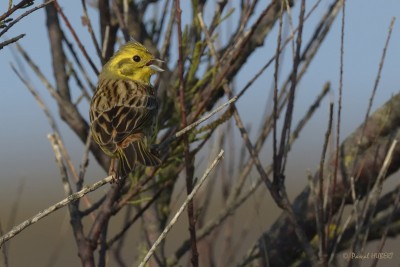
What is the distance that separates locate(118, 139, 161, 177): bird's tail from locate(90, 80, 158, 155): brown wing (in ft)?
0.24

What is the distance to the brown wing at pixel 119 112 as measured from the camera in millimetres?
4637

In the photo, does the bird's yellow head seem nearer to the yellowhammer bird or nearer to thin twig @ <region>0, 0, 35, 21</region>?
the yellowhammer bird

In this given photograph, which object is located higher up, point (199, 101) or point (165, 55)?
point (165, 55)

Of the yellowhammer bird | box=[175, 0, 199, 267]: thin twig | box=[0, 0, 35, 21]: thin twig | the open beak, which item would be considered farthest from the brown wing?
box=[0, 0, 35, 21]: thin twig

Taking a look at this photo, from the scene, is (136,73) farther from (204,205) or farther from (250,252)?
(250,252)

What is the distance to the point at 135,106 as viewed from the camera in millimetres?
5008

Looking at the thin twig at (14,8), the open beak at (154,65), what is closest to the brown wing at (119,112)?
the open beak at (154,65)

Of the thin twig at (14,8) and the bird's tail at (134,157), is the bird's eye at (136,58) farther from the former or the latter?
the thin twig at (14,8)

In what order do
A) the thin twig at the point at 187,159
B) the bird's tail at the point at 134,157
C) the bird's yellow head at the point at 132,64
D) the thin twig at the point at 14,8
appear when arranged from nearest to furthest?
the thin twig at the point at 14,8 → the thin twig at the point at 187,159 → the bird's tail at the point at 134,157 → the bird's yellow head at the point at 132,64

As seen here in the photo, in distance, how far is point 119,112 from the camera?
5051 millimetres

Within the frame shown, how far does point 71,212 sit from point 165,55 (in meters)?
1.28

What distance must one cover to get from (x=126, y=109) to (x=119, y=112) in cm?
7

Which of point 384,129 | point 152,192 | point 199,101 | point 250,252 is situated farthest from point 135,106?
point 384,129

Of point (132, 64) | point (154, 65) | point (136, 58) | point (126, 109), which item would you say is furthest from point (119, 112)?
point (132, 64)
